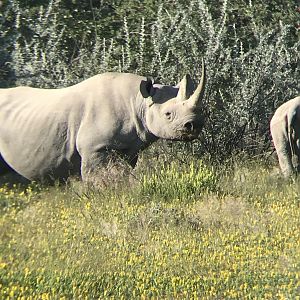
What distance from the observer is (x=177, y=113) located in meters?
10.6

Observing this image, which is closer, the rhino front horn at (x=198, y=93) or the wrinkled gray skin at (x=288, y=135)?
the rhino front horn at (x=198, y=93)

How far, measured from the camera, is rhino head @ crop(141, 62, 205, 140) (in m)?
10.5

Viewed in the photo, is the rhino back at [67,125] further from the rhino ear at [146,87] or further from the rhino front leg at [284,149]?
the rhino front leg at [284,149]

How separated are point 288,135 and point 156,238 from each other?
3.40 metres

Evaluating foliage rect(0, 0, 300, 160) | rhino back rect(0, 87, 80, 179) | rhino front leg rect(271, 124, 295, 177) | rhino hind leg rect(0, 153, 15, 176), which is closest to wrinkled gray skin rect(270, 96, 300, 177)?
rhino front leg rect(271, 124, 295, 177)

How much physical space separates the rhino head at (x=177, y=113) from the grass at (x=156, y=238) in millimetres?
461

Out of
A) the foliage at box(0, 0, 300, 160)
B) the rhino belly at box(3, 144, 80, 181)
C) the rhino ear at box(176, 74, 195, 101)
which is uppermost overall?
the rhino ear at box(176, 74, 195, 101)

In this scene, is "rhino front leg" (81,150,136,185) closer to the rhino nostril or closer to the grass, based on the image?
the grass

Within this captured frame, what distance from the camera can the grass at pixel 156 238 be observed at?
664 centimetres

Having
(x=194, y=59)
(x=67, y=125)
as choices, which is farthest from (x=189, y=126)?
(x=194, y=59)

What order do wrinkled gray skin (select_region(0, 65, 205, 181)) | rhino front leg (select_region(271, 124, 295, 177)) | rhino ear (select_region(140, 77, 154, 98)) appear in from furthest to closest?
rhino front leg (select_region(271, 124, 295, 177)), rhino ear (select_region(140, 77, 154, 98)), wrinkled gray skin (select_region(0, 65, 205, 181))

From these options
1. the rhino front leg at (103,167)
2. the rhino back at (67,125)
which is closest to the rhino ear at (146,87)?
the rhino back at (67,125)

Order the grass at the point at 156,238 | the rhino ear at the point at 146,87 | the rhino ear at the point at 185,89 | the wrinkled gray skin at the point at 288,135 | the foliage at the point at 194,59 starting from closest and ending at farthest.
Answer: the grass at the point at 156,238
the rhino ear at the point at 146,87
the rhino ear at the point at 185,89
the wrinkled gray skin at the point at 288,135
the foliage at the point at 194,59

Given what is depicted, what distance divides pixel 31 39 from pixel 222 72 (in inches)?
134
